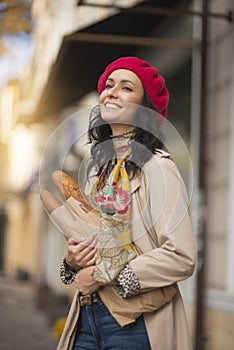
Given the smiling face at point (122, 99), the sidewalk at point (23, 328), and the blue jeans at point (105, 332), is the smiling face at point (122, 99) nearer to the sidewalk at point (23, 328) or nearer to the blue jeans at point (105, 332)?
the blue jeans at point (105, 332)

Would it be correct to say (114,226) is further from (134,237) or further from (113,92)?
(113,92)

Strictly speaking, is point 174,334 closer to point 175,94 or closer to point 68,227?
point 68,227

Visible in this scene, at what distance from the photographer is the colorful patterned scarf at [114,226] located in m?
2.58

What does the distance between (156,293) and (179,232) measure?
0.21 m

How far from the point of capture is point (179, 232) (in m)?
2.59

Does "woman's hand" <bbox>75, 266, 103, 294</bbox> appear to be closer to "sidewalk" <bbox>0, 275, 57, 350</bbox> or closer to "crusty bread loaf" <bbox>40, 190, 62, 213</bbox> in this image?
A: "crusty bread loaf" <bbox>40, 190, 62, 213</bbox>

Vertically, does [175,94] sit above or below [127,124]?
above

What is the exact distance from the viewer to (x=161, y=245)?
2.63 metres

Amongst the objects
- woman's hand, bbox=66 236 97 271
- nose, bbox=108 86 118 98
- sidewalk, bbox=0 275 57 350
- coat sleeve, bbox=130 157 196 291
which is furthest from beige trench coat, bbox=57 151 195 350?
sidewalk, bbox=0 275 57 350

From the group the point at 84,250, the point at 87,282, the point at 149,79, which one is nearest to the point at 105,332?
the point at 87,282

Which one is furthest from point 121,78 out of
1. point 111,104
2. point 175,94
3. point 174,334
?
point 175,94

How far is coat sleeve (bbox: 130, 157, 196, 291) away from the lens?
2.58 m

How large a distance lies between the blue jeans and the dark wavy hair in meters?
0.45

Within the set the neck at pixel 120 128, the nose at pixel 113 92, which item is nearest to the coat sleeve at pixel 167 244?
the neck at pixel 120 128
